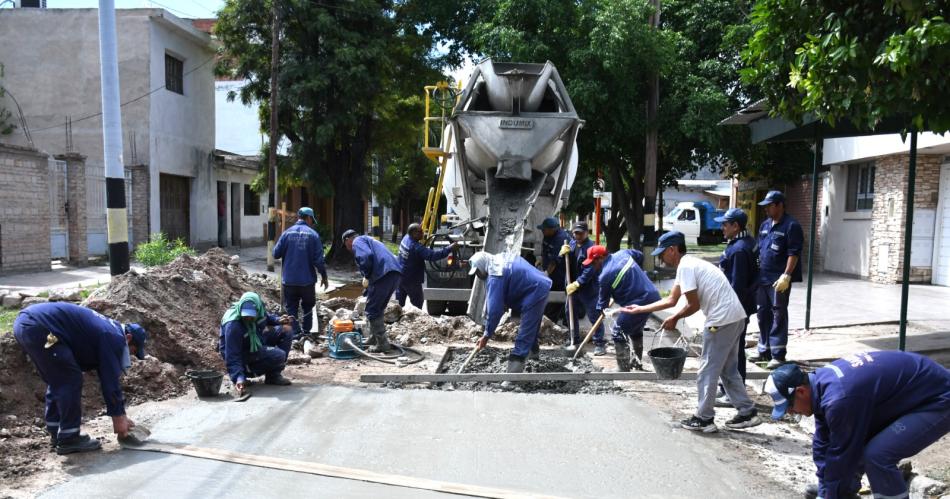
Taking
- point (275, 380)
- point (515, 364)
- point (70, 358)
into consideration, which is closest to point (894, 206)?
point (515, 364)

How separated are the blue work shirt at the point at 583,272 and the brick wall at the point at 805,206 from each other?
10.5 m

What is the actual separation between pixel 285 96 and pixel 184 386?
1276cm

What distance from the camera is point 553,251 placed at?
898 centimetres

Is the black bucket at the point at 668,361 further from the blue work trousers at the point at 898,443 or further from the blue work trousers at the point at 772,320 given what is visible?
the blue work trousers at the point at 898,443

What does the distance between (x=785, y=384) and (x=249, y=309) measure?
4356mm

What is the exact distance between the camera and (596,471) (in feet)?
14.5

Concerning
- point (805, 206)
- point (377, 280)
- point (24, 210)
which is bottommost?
point (377, 280)

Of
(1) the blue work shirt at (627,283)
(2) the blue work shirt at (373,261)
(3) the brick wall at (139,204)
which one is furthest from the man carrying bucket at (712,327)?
(3) the brick wall at (139,204)

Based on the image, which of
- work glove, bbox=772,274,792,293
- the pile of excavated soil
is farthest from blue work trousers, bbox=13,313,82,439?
work glove, bbox=772,274,792,293

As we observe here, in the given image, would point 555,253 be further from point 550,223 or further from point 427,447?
point 427,447

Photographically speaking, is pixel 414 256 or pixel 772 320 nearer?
pixel 772 320

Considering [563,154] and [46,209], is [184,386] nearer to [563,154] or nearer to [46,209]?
[563,154]

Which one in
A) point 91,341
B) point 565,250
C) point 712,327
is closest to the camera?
point 91,341

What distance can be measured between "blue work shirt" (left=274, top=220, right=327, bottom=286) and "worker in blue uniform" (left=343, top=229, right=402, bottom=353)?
54 cm
